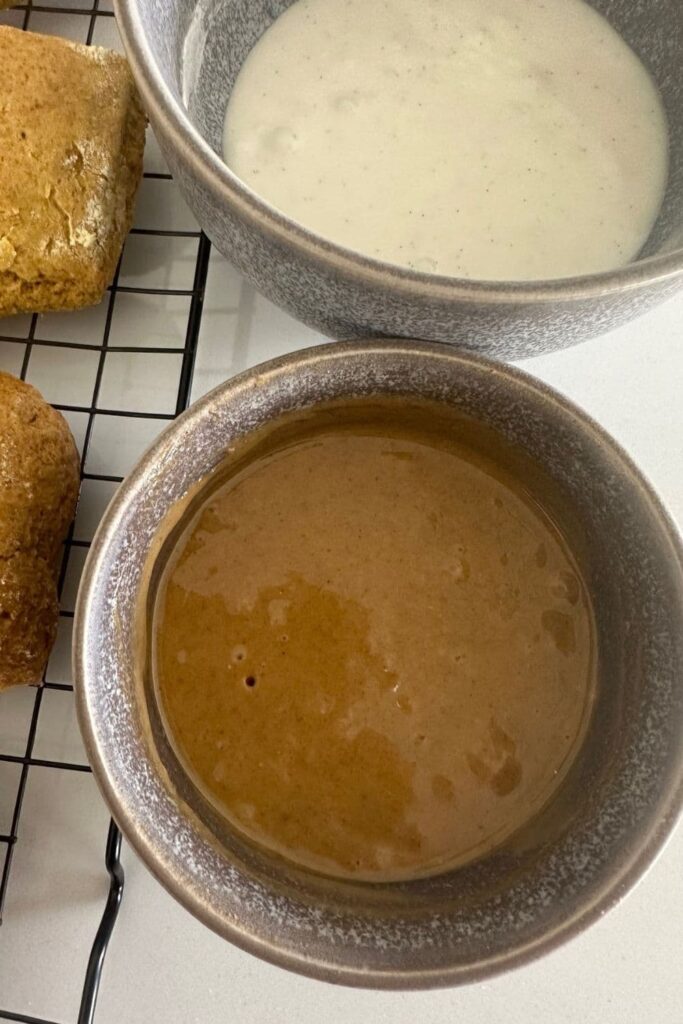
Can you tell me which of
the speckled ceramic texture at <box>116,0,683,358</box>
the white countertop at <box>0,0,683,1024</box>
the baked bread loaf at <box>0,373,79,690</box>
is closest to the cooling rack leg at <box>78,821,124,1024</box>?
the white countertop at <box>0,0,683,1024</box>

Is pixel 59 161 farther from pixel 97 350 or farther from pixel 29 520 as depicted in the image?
pixel 29 520

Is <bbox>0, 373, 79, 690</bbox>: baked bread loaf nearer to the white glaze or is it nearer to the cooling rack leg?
the cooling rack leg

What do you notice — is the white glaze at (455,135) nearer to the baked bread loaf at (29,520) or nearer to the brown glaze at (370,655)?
the brown glaze at (370,655)

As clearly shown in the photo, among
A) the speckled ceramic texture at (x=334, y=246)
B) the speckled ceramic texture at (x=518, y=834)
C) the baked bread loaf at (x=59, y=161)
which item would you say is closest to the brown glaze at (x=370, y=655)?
the speckled ceramic texture at (x=518, y=834)

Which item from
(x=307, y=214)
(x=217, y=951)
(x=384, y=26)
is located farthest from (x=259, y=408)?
(x=217, y=951)

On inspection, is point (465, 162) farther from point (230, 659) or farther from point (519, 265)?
point (230, 659)

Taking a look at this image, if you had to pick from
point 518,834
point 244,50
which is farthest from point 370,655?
point 244,50
